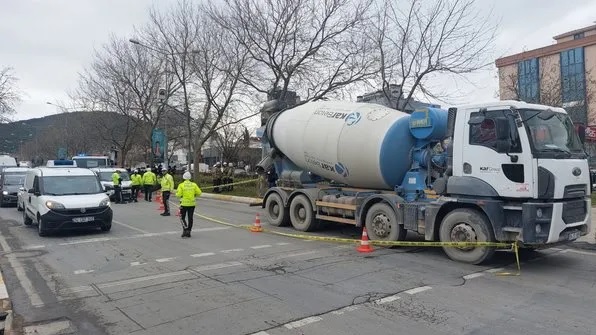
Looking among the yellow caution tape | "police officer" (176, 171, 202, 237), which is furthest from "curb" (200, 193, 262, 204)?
"police officer" (176, 171, 202, 237)

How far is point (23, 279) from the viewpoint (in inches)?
309

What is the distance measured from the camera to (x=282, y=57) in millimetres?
23281

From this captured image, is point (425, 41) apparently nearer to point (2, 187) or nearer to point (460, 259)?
Result: point (460, 259)

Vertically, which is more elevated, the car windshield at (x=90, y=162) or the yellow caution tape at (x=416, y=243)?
the car windshield at (x=90, y=162)

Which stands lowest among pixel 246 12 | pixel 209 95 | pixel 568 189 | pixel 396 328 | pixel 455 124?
pixel 396 328

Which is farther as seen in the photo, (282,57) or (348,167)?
(282,57)

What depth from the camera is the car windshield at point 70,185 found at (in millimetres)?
12984

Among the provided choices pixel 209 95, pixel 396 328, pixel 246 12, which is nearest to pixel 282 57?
pixel 246 12

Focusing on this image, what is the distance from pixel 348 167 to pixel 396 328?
623 cm

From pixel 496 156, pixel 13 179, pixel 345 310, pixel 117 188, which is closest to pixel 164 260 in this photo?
pixel 345 310

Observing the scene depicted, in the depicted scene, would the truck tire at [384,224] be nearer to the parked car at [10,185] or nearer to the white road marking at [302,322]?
the white road marking at [302,322]

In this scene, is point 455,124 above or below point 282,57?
below

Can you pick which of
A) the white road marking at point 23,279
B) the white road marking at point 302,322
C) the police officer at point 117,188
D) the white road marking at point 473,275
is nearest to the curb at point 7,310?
the white road marking at point 23,279

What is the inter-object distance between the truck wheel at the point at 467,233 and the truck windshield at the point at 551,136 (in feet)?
4.81
